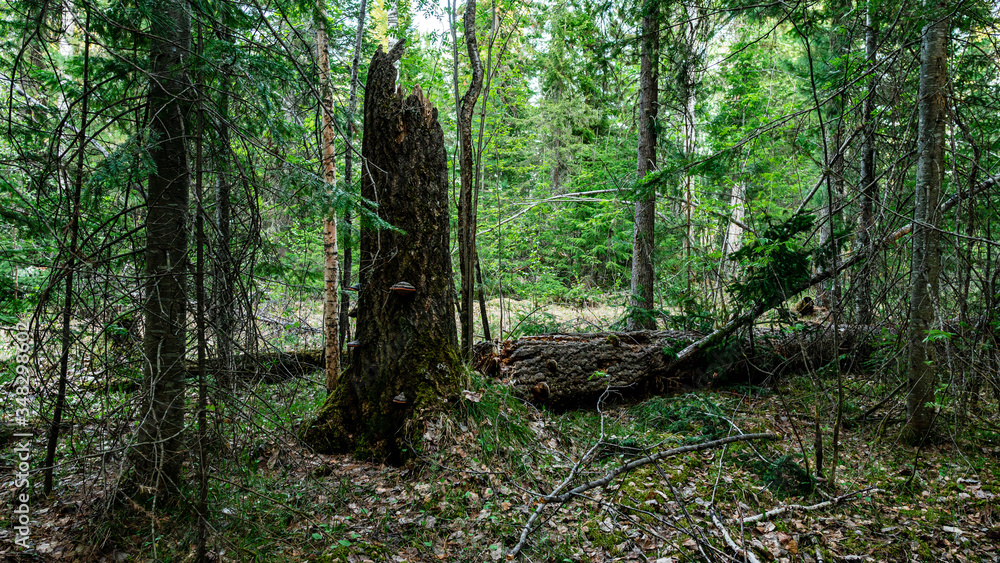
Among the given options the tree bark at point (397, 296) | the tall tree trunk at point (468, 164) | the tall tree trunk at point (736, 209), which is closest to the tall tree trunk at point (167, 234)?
the tree bark at point (397, 296)

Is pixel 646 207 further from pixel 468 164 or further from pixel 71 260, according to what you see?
pixel 71 260

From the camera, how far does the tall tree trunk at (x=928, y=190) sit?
153 inches

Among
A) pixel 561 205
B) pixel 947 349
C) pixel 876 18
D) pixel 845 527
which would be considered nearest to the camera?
pixel 845 527

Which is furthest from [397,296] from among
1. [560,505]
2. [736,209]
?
[736,209]

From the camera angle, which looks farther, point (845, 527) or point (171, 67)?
point (845, 527)

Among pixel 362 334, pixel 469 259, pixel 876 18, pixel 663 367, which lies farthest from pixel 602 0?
pixel 362 334

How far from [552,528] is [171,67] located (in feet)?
12.5

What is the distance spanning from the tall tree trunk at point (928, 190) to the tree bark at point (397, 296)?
417 centimetres

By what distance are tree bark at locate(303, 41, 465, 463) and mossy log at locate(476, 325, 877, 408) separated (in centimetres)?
150

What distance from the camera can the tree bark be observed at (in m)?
4.23

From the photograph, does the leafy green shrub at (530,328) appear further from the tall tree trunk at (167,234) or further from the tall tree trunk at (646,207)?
the tall tree trunk at (167,234)

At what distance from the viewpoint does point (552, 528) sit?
10.9 ft

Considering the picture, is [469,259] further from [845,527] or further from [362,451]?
[845,527]

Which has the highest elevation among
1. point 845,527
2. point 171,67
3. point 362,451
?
point 171,67
